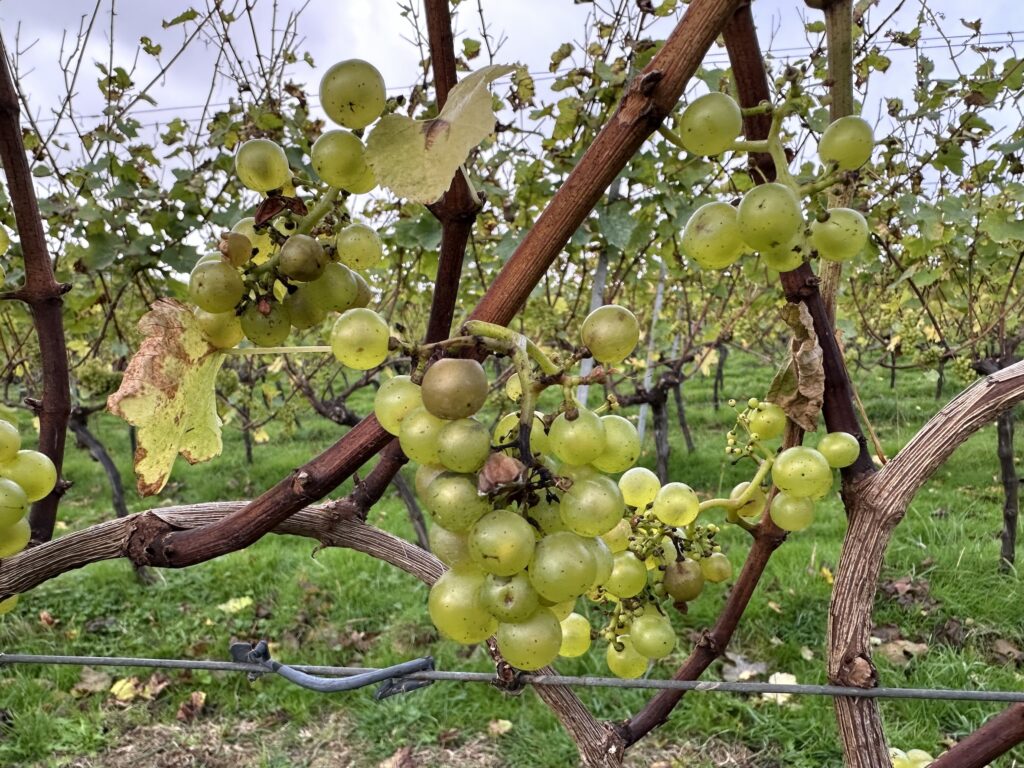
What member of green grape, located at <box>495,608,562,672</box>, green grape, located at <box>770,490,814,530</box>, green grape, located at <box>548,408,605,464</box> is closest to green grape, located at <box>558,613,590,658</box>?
green grape, located at <box>770,490,814,530</box>

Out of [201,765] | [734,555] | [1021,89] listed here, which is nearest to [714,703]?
[734,555]

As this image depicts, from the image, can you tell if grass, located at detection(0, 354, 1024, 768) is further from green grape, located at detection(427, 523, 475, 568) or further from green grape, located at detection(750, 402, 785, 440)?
green grape, located at detection(427, 523, 475, 568)

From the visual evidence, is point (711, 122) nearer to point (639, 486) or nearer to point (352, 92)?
point (352, 92)

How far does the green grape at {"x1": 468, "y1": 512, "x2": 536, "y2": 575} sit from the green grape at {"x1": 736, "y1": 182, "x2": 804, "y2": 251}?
1.15ft

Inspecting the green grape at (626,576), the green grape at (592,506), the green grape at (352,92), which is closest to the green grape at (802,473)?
the green grape at (626,576)

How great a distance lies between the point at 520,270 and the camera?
54 centimetres

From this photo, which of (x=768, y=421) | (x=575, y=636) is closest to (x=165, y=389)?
(x=575, y=636)

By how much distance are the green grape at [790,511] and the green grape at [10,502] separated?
3.33 feet

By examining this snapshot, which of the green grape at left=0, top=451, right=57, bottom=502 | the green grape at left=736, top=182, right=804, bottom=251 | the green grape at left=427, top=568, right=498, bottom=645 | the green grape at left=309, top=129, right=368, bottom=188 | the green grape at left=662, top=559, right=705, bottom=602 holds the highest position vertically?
the green grape at left=309, top=129, right=368, bottom=188

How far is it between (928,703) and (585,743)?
302cm

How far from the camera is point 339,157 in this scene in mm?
637

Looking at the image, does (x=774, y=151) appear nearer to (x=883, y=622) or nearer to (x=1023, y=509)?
(x=883, y=622)

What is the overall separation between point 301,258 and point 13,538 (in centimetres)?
62

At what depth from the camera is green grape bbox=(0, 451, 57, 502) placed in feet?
2.99
